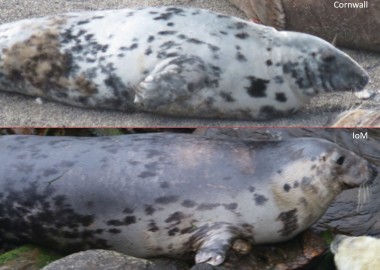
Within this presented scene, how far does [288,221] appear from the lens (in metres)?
3.30

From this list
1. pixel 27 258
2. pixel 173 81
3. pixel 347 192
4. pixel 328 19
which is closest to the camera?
pixel 27 258

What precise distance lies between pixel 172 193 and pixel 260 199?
30cm

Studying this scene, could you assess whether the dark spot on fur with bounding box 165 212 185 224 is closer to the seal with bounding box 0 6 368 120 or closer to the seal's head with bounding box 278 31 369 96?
the seal with bounding box 0 6 368 120

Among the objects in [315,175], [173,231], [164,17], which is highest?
[164,17]

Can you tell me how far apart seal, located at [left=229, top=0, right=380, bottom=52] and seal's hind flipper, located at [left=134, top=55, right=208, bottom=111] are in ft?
2.14

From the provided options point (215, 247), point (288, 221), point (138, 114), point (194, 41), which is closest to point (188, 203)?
point (215, 247)

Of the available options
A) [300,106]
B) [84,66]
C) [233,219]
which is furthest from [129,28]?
[233,219]

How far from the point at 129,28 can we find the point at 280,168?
967mm

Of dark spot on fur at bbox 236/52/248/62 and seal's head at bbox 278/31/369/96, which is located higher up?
dark spot on fur at bbox 236/52/248/62

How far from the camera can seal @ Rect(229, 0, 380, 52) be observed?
411cm

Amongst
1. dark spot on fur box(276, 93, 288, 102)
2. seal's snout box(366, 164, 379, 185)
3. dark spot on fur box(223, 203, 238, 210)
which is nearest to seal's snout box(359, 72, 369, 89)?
dark spot on fur box(276, 93, 288, 102)

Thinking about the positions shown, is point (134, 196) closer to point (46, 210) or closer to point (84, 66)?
point (46, 210)

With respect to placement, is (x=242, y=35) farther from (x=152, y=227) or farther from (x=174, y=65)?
(x=152, y=227)

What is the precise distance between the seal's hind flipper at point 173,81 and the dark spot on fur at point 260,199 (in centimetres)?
63
